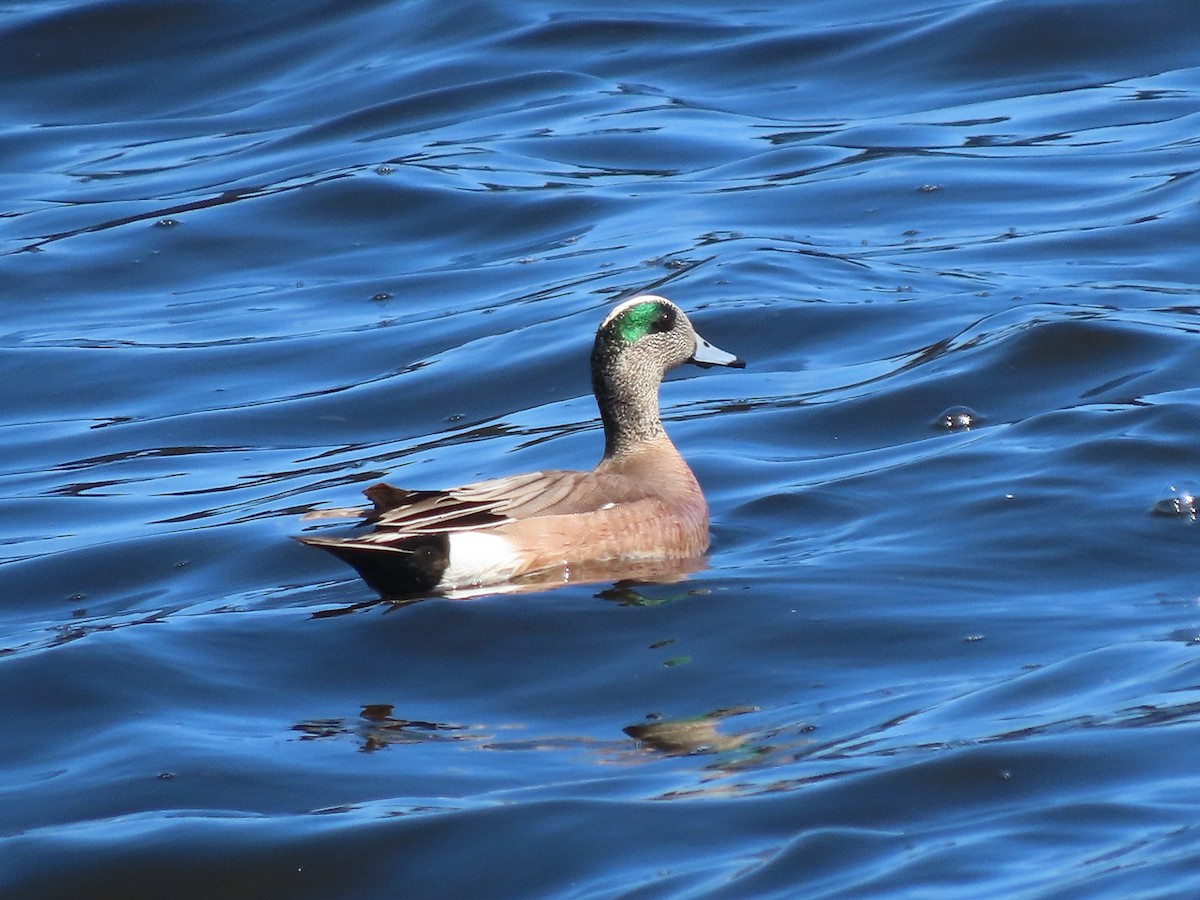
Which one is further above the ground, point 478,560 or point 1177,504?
point 478,560

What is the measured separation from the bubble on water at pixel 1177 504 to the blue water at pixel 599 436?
0.10ft

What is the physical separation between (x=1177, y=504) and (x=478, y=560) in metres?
2.57

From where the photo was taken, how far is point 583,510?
7.85m

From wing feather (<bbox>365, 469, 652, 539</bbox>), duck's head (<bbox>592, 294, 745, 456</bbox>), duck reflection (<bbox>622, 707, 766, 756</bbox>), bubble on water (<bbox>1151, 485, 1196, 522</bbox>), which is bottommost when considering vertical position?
bubble on water (<bbox>1151, 485, 1196, 522</bbox>)

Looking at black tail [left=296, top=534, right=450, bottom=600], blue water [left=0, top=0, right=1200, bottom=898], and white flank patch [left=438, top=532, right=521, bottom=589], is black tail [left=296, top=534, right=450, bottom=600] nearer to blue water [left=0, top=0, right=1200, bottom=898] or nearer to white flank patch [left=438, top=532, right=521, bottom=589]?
white flank patch [left=438, top=532, right=521, bottom=589]

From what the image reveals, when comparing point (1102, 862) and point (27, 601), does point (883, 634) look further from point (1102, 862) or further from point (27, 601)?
point (27, 601)

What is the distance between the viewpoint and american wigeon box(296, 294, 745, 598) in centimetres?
745

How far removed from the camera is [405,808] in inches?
213

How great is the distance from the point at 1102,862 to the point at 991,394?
5.27 m

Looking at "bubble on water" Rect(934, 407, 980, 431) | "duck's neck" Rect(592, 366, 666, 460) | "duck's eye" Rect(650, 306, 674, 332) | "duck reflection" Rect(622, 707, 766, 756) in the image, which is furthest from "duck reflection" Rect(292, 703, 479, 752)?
"bubble on water" Rect(934, 407, 980, 431)

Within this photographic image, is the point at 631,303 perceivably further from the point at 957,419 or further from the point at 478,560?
the point at 957,419

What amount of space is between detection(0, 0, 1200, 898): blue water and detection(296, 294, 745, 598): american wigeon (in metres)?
0.25


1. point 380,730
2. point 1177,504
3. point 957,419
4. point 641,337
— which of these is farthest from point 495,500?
point 957,419

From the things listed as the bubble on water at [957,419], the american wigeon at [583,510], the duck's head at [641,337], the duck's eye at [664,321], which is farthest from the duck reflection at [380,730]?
the bubble on water at [957,419]
